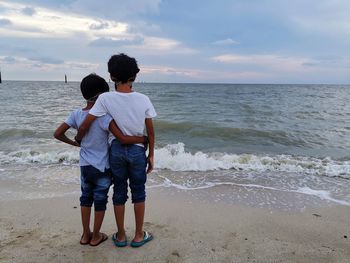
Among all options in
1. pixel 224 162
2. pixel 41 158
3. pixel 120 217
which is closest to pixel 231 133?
pixel 224 162

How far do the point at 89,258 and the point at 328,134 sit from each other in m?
11.5

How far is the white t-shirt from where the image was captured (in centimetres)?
276

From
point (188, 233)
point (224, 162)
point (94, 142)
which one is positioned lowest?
point (224, 162)

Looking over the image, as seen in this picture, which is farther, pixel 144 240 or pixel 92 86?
pixel 144 240

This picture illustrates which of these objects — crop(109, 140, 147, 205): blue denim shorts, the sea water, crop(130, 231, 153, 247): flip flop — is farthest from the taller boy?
the sea water

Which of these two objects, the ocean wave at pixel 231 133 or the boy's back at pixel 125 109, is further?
the ocean wave at pixel 231 133

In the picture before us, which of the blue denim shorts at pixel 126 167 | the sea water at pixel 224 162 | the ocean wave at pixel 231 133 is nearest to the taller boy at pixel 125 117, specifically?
the blue denim shorts at pixel 126 167

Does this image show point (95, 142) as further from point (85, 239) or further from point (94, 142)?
point (85, 239)

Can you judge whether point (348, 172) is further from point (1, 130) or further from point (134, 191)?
point (1, 130)

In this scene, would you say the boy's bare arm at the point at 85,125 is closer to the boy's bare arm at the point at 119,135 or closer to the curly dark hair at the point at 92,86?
the boy's bare arm at the point at 119,135

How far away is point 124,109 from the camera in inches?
110

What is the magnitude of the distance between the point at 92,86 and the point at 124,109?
431 millimetres

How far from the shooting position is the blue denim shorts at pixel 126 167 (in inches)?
112

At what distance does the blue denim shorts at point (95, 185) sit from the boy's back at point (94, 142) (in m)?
0.06
